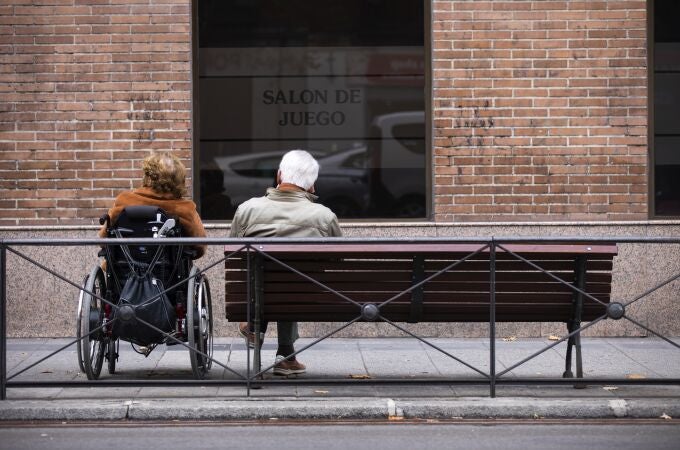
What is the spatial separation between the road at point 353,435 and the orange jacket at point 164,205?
167 centimetres

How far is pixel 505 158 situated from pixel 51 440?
18.6 ft

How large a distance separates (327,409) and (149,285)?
1598 millimetres

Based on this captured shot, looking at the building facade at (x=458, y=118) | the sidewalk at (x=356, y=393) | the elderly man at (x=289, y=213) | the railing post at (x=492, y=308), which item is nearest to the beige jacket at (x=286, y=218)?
the elderly man at (x=289, y=213)

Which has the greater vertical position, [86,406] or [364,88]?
[364,88]

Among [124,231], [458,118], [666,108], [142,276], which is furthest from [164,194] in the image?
[666,108]

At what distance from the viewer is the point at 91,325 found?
8422mm

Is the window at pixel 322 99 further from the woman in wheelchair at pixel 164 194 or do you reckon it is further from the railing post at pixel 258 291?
the railing post at pixel 258 291

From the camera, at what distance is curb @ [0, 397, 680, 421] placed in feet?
25.3

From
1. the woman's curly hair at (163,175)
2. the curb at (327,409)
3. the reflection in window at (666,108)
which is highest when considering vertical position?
the reflection in window at (666,108)

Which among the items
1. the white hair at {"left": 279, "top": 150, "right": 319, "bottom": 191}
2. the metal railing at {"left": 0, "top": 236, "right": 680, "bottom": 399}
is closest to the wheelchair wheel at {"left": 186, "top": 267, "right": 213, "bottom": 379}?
the metal railing at {"left": 0, "top": 236, "right": 680, "bottom": 399}

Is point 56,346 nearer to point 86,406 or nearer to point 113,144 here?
point 113,144

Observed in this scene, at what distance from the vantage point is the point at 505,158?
37.3 feet

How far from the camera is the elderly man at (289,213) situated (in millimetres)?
8648

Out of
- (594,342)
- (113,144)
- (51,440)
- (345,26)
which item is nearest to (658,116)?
(594,342)
